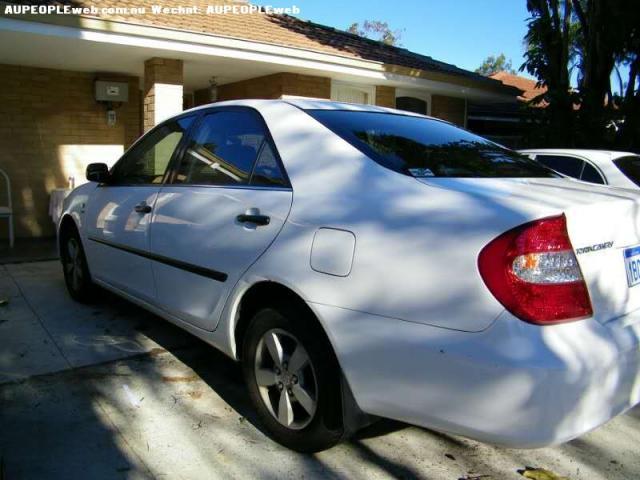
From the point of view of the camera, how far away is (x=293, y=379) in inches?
108

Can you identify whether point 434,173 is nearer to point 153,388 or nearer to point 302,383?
point 302,383

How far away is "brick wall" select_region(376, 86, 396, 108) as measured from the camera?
1060cm

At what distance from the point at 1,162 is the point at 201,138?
6500 millimetres

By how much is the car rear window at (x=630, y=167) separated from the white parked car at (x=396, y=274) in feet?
10.7

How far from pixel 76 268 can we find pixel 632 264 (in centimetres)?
437

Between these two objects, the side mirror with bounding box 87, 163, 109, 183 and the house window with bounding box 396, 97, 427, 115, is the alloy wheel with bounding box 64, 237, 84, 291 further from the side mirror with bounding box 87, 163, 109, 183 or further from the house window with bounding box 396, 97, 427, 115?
the house window with bounding box 396, 97, 427, 115

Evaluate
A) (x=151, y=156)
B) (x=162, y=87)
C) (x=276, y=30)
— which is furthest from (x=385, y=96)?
(x=151, y=156)

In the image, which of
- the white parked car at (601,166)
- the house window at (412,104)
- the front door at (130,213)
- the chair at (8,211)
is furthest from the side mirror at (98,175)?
the house window at (412,104)

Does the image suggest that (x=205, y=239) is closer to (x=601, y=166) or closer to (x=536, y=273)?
(x=536, y=273)

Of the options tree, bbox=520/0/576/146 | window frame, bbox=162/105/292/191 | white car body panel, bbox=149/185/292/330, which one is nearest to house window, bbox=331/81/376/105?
tree, bbox=520/0/576/146

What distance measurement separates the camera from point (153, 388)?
3.58m

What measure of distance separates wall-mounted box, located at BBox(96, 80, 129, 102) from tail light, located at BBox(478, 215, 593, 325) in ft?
27.9

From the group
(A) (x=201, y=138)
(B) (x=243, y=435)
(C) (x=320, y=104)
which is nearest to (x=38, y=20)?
(A) (x=201, y=138)

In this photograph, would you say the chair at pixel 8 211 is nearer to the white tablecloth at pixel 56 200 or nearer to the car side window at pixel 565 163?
the white tablecloth at pixel 56 200
